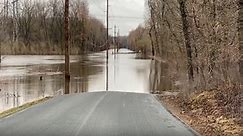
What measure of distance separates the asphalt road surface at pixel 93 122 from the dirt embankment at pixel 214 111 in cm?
60

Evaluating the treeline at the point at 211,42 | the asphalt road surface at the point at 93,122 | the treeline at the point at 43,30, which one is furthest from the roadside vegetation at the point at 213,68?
A: the treeline at the point at 43,30

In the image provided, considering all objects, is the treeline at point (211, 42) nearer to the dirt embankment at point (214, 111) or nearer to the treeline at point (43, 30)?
the dirt embankment at point (214, 111)

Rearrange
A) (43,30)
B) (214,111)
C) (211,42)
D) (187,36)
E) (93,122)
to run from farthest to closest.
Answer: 1. (43,30)
2. (187,36)
3. (211,42)
4. (214,111)
5. (93,122)

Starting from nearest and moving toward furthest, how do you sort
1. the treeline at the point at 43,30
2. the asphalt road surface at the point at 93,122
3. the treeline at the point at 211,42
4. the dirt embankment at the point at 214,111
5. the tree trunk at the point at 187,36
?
the asphalt road surface at the point at 93,122 → the dirt embankment at the point at 214,111 → the treeline at the point at 211,42 → the tree trunk at the point at 187,36 → the treeline at the point at 43,30

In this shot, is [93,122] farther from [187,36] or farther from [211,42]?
[187,36]

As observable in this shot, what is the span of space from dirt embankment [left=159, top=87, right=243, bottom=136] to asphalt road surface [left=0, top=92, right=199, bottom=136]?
0.60 meters

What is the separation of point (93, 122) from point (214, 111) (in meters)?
4.32

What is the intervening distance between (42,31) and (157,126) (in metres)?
114

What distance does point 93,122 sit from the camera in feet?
41.1

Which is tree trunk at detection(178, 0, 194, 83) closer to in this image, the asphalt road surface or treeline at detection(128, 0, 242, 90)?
treeline at detection(128, 0, 242, 90)

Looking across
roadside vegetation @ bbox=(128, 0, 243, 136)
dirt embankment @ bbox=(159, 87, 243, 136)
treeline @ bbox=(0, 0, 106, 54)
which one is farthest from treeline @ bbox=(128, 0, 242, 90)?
treeline @ bbox=(0, 0, 106, 54)

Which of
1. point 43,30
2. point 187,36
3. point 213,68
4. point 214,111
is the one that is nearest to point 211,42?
point 213,68

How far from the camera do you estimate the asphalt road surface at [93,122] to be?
10.7 metres

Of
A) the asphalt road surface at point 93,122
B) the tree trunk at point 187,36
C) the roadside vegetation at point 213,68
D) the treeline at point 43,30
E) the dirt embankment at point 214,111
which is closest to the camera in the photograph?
the asphalt road surface at point 93,122
